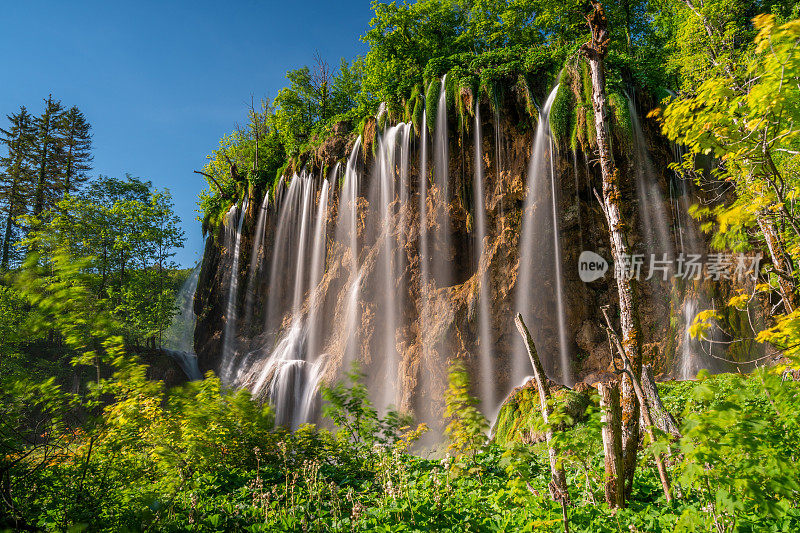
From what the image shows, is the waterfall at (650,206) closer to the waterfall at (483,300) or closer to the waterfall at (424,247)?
the waterfall at (483,300)

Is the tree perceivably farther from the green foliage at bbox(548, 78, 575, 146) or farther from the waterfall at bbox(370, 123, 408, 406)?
the green foliage at bbox(548, 78, 575, 146)

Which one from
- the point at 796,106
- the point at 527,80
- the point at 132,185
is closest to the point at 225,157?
the point at 132,185

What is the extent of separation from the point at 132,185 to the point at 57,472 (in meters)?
37.5

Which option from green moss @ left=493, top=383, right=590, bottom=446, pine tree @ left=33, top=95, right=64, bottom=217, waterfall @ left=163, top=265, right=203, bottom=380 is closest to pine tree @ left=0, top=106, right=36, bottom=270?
pine tree @ left=33, top=95, right=64, bottom=217

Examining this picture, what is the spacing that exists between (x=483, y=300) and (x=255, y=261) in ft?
42.8

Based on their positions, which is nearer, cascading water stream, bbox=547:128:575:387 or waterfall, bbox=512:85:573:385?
cascading water stream, bbox=547:128:575:387

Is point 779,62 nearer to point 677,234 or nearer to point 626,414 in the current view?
point 626,414

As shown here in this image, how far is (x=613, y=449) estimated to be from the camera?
3328 mm

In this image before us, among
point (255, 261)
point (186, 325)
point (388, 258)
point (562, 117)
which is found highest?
point (562, 117)

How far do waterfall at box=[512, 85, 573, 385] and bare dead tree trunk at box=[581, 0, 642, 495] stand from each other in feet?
27.1

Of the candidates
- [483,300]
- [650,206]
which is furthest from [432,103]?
[650,206]

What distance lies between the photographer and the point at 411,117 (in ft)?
46.6

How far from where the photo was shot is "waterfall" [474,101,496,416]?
38.9 ft

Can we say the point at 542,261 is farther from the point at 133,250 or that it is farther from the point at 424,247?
the point at 133,250
